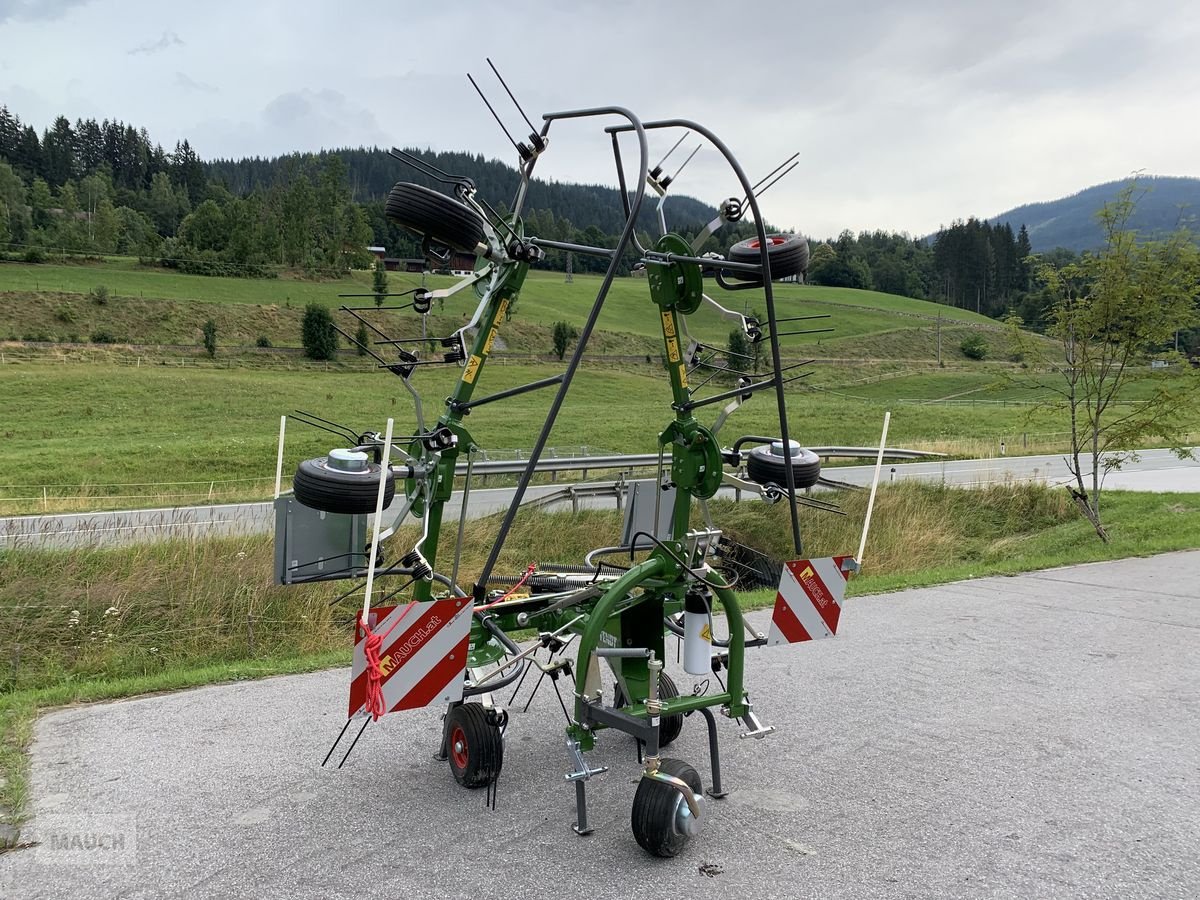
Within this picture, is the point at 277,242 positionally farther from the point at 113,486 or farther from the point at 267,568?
the point at 267,568

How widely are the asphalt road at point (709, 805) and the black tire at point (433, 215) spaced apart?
A: 2.66 meters

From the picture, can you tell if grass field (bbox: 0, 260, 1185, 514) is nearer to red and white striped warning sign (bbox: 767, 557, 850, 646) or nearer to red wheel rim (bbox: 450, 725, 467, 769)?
red and white striped warning sign (bbox: 767, 557, 850, 646)

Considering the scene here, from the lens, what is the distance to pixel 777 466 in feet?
15.3

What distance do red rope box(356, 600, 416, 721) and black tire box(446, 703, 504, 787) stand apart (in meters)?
0.61

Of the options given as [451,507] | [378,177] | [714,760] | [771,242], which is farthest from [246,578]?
[378,177]

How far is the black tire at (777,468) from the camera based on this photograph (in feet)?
15.3

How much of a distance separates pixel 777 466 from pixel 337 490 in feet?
7.25

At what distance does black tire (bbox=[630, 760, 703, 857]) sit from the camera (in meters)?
3.59

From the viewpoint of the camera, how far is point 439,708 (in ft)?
17.9

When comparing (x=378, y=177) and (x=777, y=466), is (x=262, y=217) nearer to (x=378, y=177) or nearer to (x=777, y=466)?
(x=378, y=177)

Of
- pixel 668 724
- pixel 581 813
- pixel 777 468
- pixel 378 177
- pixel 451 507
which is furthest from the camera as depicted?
pixel 378 177

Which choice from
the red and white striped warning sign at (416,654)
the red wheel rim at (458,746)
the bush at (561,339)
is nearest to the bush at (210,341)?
the bush at (561,339)

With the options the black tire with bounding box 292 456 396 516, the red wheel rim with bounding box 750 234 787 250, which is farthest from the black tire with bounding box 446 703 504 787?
the red wheel rim with bounding box 750 234 787 250

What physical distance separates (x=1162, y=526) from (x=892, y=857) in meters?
13.1
